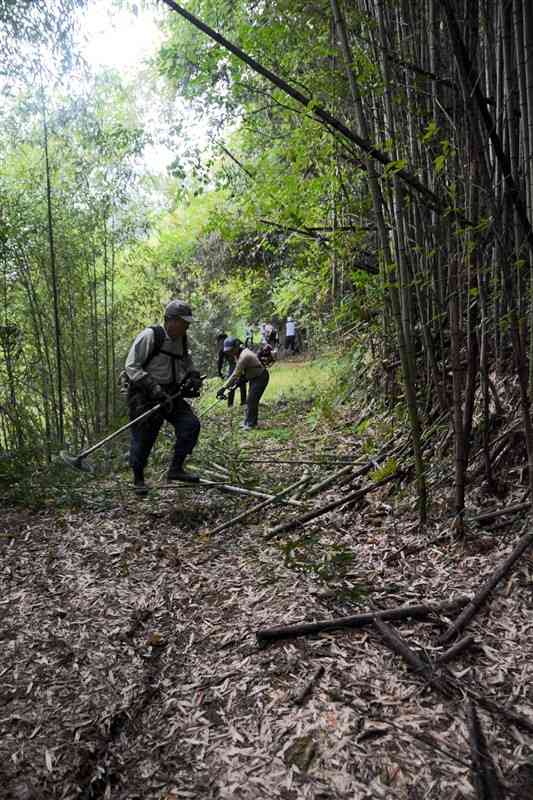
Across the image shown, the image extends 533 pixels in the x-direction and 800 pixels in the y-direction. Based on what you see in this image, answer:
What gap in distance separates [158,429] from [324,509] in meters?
1.73

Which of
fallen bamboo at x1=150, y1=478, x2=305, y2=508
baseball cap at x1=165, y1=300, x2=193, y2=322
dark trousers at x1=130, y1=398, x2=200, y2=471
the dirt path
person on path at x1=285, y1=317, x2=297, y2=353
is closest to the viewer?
the dirt path

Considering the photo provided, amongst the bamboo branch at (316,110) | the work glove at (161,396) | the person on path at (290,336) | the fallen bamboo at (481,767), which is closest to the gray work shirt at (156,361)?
the work glove at (161,396)

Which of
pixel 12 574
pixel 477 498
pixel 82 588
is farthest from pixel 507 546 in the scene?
pixel 12 574

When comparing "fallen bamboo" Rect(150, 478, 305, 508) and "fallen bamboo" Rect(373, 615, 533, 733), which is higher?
"fallen bamboo" Rect(150, 478, 305, 508)

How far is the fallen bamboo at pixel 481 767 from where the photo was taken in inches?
51.7

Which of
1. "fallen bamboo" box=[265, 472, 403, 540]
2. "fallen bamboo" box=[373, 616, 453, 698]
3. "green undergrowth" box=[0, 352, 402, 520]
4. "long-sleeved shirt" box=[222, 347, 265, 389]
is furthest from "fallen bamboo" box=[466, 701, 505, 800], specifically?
"long-sleeved shirt" box=[222, 347, 265, 389]

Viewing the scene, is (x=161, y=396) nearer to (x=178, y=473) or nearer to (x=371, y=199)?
(x=178, y=473)

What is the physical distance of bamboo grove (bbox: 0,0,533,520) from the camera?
2.20m

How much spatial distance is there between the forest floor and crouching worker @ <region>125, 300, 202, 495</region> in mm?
927

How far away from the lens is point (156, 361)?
4.27m

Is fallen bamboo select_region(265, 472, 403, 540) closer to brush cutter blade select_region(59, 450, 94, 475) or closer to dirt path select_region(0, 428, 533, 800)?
dirt path select_region(0, 428, 533, 800)

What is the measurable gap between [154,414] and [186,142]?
13.0ft

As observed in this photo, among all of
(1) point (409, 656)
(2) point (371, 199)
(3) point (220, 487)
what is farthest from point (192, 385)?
(1) point (409, 656)

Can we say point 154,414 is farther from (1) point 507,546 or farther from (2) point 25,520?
(1) point 507,546
